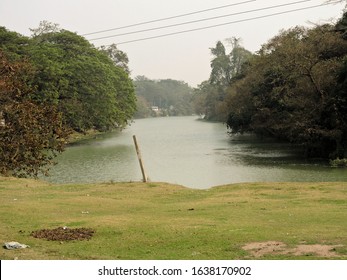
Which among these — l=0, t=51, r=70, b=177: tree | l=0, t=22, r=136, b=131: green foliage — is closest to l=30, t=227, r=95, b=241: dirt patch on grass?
l=0, t=51, r=70, b=177: tree

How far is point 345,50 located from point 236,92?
24.6 m

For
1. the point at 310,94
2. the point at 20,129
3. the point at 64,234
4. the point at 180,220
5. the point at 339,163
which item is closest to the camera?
the point at 64,234

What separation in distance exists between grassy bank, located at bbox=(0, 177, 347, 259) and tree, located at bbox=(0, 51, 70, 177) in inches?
122

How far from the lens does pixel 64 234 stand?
434 inches

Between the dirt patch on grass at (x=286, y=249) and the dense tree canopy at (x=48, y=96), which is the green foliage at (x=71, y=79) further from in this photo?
the dirt patch on grass at (x=286, y=249)

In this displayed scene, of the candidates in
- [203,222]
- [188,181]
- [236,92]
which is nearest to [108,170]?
[188,181]

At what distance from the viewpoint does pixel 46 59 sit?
176ft

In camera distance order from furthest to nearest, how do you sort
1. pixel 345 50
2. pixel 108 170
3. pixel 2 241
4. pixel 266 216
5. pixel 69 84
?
1. pixel 69 84
2. pixel 345 50
3. pixel 108 170
4. pixel 266 216
5. pixel 2 241

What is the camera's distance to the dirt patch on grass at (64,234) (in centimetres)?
1070

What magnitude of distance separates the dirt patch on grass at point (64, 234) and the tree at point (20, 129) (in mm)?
12972

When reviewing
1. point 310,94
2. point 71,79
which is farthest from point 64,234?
point 71,79

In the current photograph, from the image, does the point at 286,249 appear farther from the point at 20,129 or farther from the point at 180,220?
the point at 20,129

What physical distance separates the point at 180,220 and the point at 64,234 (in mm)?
3045

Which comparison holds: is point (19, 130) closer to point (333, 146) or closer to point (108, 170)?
point (108, 170)
